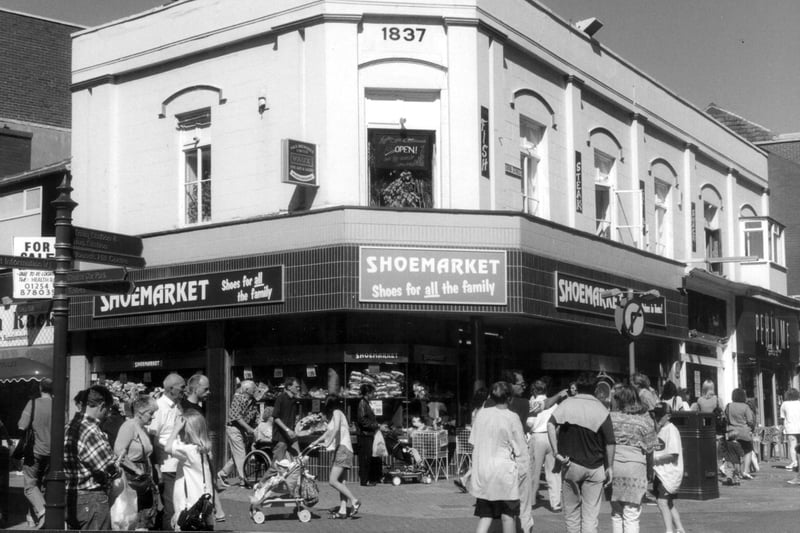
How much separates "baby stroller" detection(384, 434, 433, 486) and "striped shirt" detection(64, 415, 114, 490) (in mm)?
9709

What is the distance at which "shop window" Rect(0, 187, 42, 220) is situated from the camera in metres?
25.1

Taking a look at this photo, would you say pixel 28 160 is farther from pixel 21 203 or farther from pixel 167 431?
pixel 167 431

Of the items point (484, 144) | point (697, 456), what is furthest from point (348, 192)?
point (697, 456)

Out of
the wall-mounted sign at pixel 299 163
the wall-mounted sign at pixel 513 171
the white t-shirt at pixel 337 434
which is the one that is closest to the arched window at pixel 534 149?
the wall-mounted sign at pixel 513 171

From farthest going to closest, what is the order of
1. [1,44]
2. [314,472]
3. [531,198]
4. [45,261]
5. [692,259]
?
1. [1,44]
2. [692,259]
3. [531,198]
4. [314,472]
5. [45,261]

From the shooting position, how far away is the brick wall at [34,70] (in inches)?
1287

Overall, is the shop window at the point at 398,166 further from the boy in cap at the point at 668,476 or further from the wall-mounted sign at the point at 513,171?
the boy in cap at the point at 668,476

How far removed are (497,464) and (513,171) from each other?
34.5ft

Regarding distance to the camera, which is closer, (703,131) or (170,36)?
(170,36)

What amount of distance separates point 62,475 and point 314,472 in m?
9.39

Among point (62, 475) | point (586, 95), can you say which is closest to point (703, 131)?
point (586, 95)

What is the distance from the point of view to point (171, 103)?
22.1 metres

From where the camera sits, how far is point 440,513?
1574cm

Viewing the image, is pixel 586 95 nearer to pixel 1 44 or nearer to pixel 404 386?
pixel 404 386
